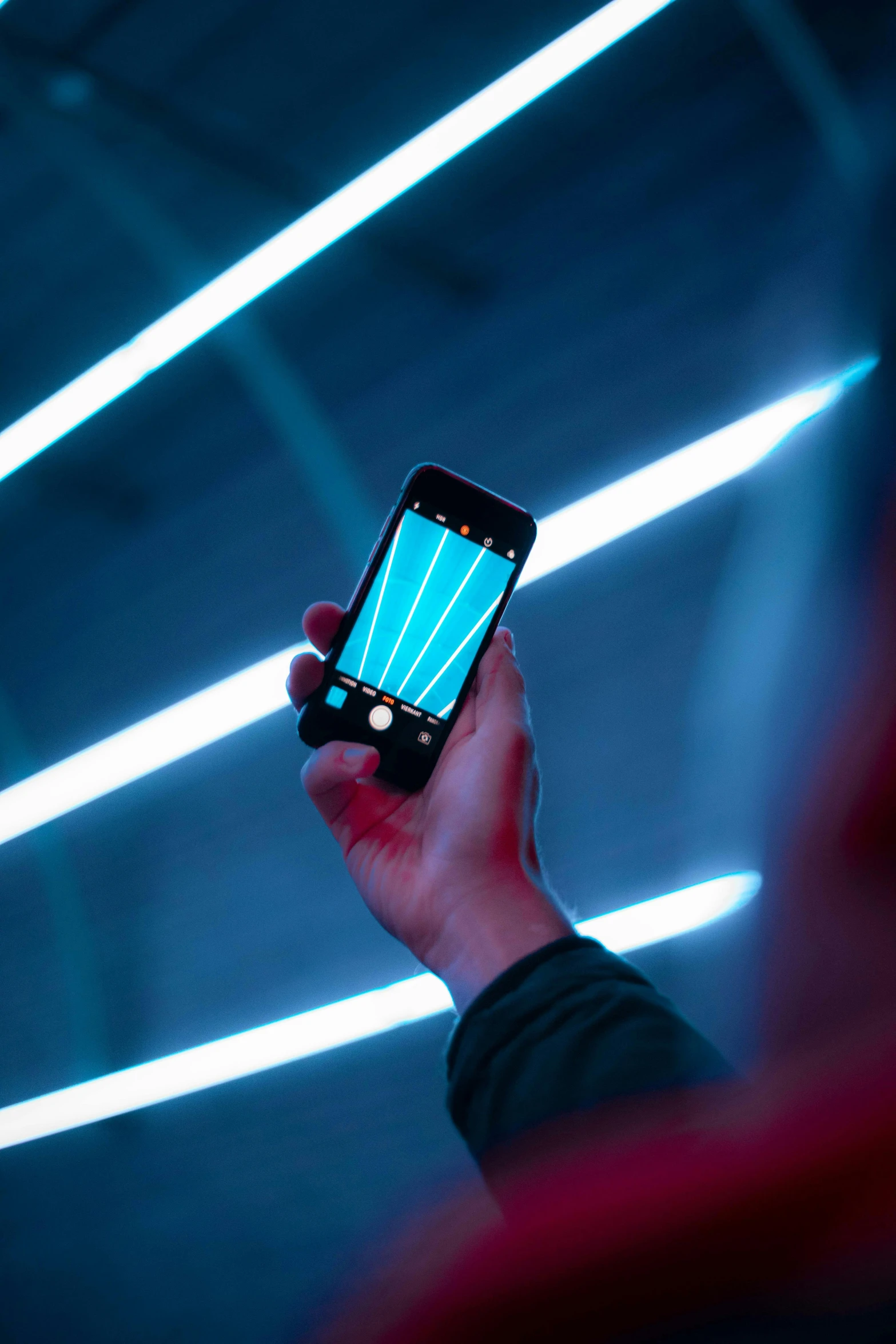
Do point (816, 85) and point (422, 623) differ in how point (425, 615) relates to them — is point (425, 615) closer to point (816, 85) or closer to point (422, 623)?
point (422, 623)

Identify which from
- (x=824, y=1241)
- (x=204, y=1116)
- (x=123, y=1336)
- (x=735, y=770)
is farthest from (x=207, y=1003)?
(x=824, y=1241)

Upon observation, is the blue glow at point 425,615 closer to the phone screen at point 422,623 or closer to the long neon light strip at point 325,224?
the phone screen at point 422,623

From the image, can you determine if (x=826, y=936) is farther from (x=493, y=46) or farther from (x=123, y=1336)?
(x=123, y=1336)

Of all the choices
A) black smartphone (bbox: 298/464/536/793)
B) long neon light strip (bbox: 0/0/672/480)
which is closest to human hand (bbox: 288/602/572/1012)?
black smartphone (bbox: 298/464/536/793)

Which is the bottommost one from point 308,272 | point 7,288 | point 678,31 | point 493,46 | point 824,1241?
point 824,1241

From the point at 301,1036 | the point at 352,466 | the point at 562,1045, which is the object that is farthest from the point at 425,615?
the point at 301,1036

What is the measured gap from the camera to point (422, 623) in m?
1.21

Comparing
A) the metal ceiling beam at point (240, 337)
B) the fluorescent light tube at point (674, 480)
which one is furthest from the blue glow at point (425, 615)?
the metal ceiling beam at point (240, 337)

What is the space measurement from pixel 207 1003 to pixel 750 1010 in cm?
149

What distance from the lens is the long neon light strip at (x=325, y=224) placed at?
134cm

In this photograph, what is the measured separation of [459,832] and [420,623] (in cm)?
33

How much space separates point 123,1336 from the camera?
233 cm

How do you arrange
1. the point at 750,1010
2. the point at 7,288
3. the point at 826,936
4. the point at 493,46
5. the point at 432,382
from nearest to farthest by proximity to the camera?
1. the point at 826,936
2. the point at 750,1010
3. the point at 493,46
4. the point at 432,382
5. the point at 7,288

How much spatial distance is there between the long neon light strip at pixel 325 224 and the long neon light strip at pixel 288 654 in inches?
25.4
